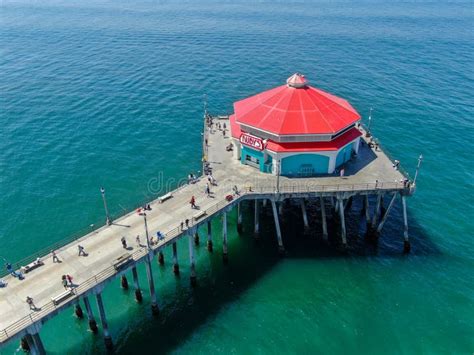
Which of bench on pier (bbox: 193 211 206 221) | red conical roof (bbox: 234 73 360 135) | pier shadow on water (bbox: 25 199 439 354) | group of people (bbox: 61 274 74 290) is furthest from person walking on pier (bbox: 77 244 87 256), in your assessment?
red conical roof (bbox: 234 73 360 135)

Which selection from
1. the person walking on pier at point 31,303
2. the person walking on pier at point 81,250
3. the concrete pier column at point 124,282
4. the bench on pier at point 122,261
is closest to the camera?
the person walking on pier at point 31,303

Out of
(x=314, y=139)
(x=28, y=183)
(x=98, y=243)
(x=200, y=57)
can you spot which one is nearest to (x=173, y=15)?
(x=200, y=57)

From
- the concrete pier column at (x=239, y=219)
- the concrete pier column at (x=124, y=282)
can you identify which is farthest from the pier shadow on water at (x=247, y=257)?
the concrete pier column at (x=124, y=282)

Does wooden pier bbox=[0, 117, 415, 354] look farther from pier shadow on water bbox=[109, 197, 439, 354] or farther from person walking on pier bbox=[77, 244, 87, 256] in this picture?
pier shadow on water bbox=[109, 197, 439, 354]

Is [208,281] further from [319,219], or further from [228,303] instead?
[319,219]

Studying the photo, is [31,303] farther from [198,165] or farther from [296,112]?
[198,165]

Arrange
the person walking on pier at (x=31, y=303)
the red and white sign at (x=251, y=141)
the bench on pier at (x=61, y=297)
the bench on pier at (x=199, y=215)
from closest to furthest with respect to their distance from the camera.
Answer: the person walking on pier at (x=31, y=303), the bench on pier at (x=61, y=297), the bench on pier at (x=199, y=215), the red and white sign at (x=251, y=141)

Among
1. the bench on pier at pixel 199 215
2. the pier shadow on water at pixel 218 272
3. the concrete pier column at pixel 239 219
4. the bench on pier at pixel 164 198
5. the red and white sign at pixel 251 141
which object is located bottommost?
the pier shadow on water at pixel 218 272

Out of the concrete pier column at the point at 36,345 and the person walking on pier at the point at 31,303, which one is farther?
the concrete pier column at the point at 36,345

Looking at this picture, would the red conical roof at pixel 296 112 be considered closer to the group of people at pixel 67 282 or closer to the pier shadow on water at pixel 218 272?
the pier shadow on water at pixel 218 272
